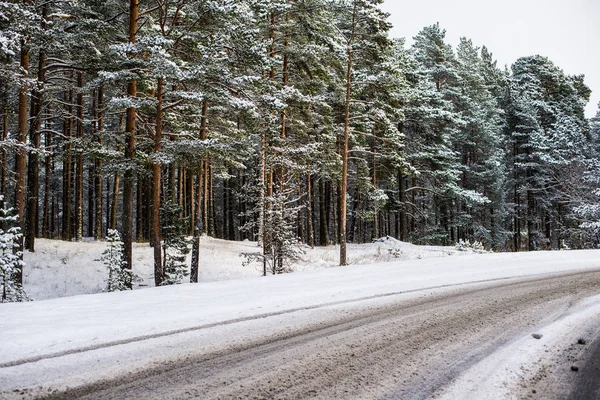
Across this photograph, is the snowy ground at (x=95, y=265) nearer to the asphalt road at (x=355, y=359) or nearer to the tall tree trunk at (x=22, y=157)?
the tall tree trunk at (x=22, y=157)

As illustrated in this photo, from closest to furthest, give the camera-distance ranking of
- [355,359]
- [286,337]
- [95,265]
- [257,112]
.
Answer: [355,359], [286,337], [257,112], [95,265]

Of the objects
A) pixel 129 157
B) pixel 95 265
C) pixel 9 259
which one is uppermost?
pixel 129 157

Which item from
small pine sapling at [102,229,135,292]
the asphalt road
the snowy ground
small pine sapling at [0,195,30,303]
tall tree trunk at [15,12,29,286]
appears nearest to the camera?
the asphalt road

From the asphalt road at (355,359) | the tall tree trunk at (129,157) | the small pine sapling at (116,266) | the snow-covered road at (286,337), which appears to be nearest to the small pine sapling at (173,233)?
the tall tree trunk at (129,157)

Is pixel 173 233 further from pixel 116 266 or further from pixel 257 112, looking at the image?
pixel 257 112

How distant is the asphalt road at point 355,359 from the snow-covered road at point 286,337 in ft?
0.05

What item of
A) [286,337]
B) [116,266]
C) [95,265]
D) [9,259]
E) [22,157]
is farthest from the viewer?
[95,265]

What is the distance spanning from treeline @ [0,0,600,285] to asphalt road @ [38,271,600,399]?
8.29 m

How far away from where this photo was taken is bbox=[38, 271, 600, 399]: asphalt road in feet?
9.84

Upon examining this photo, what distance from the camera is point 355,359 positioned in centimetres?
372

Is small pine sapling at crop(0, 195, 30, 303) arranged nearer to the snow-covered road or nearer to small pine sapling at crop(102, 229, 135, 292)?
small pine sapling at crop(102, 229, 135, 292)

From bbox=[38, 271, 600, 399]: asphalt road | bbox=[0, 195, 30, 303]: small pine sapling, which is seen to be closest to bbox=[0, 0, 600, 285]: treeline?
bbox=[0, 195, 30, 303]: small pine sapling

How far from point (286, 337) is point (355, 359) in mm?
1107

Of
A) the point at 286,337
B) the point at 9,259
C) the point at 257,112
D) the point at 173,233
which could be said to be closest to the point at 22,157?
the point at 173,233
